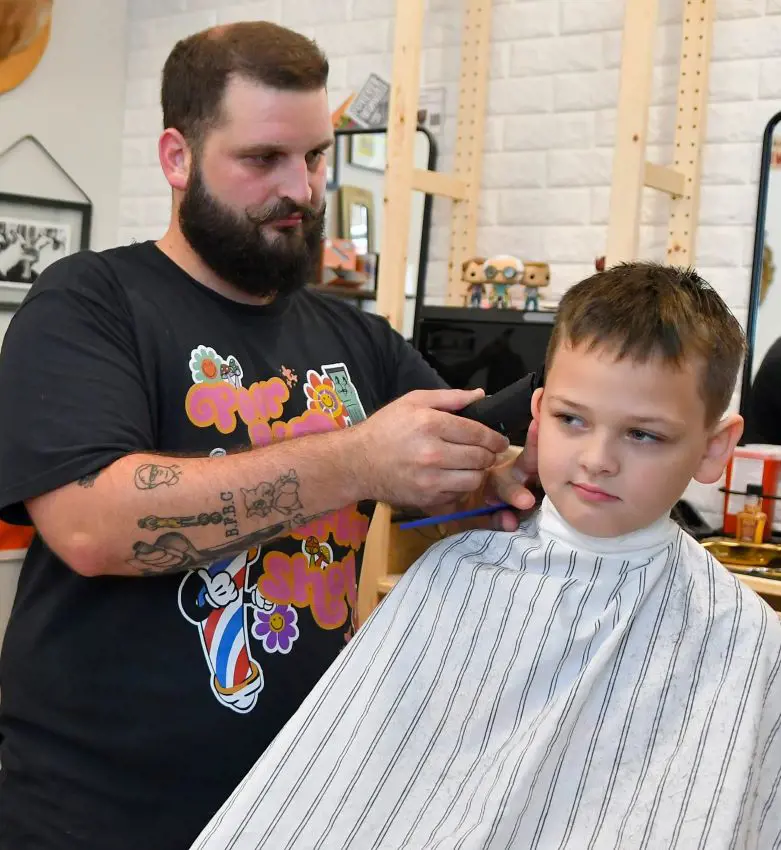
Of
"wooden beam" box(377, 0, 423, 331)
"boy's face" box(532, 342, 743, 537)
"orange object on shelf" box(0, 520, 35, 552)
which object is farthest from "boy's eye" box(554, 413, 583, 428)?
"wooden beam" box(377, 0, 423, 331)

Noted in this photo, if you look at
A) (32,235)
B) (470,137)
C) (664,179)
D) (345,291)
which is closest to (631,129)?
(664,179)

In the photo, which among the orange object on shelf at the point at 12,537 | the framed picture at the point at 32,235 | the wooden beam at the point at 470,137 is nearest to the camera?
the orange object on shelf at the point at 12,537

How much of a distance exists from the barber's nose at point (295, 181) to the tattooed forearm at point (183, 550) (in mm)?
470

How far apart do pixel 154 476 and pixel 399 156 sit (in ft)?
5.08

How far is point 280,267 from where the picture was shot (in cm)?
146

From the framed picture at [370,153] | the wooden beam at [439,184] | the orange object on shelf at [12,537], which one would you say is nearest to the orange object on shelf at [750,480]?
the wooden beam at [439,184]

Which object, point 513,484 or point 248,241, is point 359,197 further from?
point 513,484

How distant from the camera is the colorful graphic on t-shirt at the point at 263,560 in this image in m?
1.29

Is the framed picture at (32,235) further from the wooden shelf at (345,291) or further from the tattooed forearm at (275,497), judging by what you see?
the tattooed forearm at (275,497)

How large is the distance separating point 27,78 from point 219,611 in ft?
9.39

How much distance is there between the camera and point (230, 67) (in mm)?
1450

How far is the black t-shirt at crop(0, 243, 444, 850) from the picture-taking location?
4.06 ft

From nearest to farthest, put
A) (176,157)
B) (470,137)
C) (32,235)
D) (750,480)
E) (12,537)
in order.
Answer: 1. (176,157)
2. (12,537)
3. (750,480)
4. (470,137)
5. (32,235)

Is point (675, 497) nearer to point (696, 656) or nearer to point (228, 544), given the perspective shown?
point (696, 656)
